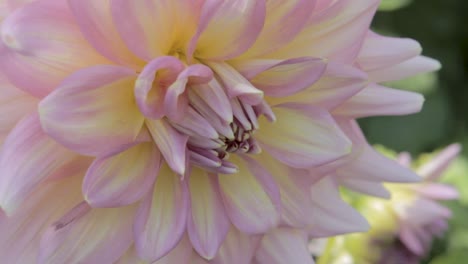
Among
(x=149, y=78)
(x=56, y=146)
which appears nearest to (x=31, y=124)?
(x=56, y=146)

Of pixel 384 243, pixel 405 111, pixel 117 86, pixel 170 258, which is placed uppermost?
pixel 117 86

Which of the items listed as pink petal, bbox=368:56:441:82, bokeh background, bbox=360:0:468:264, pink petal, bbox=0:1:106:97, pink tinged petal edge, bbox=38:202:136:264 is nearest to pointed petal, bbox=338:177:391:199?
pink petal, bbox=368:56:441:82

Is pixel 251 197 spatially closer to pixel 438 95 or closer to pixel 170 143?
pixel 170 143

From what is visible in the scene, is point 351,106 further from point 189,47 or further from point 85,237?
point 85,237

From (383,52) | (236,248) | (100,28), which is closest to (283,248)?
(236,248)

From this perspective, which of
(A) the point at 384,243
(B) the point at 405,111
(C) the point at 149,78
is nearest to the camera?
(C) the point at 149,78

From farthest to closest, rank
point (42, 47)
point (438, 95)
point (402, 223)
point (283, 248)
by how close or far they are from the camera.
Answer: point (438, 95)
point (402, 223)
point (283, 248)
point (42, 47)
